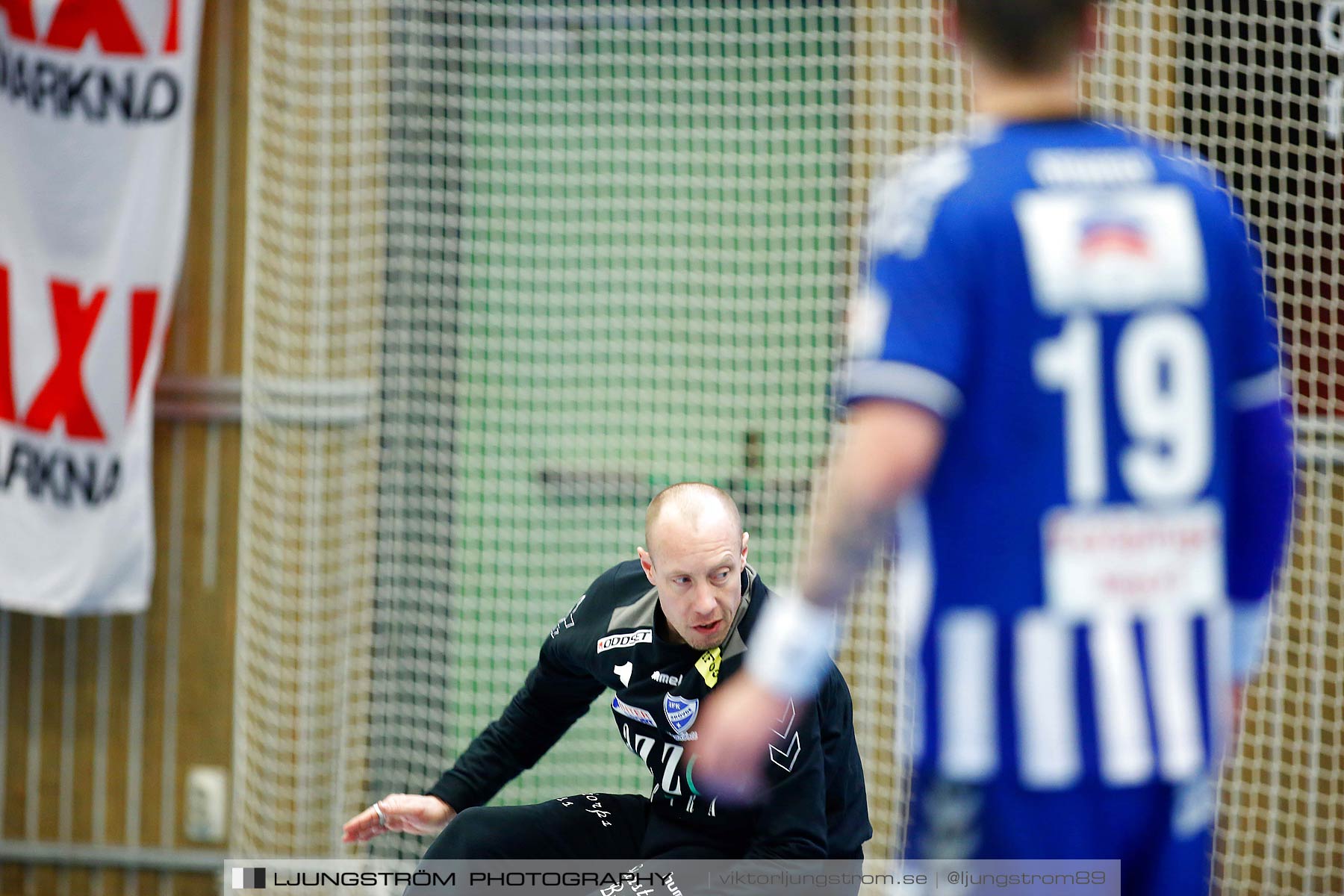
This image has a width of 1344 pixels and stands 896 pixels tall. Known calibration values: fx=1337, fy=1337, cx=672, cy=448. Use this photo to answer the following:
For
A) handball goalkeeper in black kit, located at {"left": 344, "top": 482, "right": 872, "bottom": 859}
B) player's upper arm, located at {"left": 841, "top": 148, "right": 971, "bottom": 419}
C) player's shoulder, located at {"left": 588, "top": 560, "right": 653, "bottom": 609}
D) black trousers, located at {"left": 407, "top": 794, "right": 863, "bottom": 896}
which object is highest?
player's upper arm, located at {"left": 841, "top": 148, "right": 971, "bottom": 419}

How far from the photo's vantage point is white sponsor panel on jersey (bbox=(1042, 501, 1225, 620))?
1.33m

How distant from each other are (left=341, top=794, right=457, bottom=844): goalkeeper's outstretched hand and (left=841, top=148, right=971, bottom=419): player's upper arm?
1.48 meters

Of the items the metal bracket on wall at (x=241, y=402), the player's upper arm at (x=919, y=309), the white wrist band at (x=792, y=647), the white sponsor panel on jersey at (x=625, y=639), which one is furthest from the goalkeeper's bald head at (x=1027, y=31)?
the metal bracket on wall at (x=241, y=402)

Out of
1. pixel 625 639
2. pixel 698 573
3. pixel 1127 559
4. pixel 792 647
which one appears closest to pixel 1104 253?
pixel 1127 559

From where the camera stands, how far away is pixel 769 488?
4.30 m

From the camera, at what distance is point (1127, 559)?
134cm

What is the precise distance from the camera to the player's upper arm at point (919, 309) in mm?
1273

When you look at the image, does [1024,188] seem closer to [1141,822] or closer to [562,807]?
[1141,822]

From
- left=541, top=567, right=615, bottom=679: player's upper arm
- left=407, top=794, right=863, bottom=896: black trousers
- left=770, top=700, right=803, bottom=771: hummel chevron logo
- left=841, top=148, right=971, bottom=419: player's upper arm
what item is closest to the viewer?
left=841, top=148, right=971, bottom=419: player's upper arm

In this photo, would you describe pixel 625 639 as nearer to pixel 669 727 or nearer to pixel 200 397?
pixel 669 727

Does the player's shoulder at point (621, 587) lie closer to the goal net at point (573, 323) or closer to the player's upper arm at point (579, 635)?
the player's upper arm at point (579, 635)

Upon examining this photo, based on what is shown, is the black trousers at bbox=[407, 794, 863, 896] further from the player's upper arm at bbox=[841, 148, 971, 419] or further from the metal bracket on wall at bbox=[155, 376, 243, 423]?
the metal bracket on wall at bbox=[155, 376, 243, 423]

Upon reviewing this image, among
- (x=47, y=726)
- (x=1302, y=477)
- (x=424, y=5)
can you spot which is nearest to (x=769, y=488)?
(x=1302, y=477)

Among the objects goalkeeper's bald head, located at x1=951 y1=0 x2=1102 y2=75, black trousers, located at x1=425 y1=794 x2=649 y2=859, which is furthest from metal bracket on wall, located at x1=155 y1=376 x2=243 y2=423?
goalkeeper's bald head, located at x1=951 y1=0 x2=1102 y2=75
